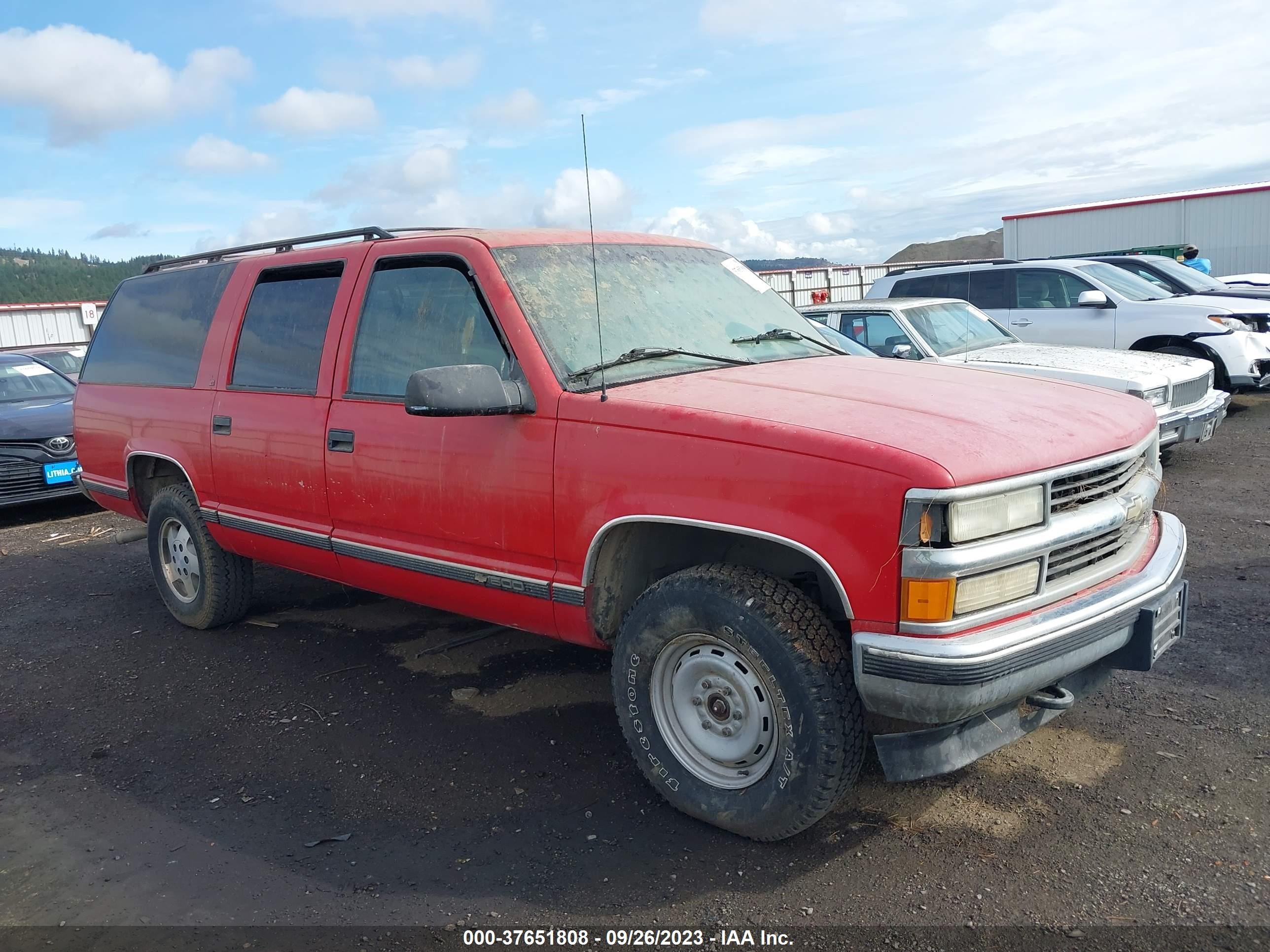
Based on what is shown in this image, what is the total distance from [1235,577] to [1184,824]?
273 cm

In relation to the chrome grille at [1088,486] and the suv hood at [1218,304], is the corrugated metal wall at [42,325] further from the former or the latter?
the chrome grille at [1088,486]

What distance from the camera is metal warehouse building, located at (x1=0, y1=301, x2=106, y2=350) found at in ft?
84.8

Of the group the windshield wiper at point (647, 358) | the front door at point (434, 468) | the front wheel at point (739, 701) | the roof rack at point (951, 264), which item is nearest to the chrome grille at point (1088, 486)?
the front wheel at point (739, 701)

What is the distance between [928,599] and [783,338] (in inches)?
73.3

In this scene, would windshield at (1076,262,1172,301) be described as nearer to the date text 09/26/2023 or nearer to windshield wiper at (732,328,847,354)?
windshield wiper at (732,328,847,354)

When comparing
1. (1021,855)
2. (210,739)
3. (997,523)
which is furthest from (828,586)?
(210,739)

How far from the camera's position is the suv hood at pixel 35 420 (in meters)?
8.85

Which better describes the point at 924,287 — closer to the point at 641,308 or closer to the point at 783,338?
the point at 783,338

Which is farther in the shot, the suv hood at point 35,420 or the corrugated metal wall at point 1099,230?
the corrugated metal wall at point 1099,230

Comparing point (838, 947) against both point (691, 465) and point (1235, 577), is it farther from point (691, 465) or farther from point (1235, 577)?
point (1235, 577)

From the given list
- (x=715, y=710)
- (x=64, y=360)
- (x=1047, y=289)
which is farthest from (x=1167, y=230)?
(x=715, y=710)

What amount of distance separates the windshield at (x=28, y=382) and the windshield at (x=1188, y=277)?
42.1 feet

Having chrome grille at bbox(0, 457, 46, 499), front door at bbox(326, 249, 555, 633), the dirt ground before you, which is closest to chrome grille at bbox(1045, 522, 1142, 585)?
the dirt ground

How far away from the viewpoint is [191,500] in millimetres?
5289
